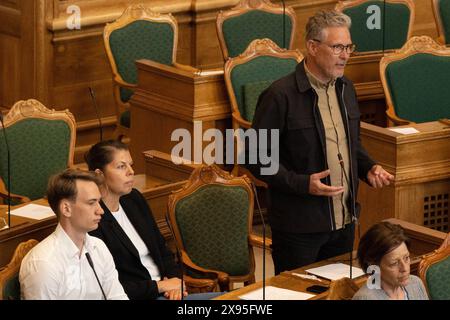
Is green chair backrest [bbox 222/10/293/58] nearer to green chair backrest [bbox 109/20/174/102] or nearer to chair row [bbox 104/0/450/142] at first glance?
chair row [bbox 104/0/450/142]

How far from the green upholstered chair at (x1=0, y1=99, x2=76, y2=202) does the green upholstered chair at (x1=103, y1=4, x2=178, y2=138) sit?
1.16 meters

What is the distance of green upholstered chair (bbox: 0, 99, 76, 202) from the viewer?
6.05 meters

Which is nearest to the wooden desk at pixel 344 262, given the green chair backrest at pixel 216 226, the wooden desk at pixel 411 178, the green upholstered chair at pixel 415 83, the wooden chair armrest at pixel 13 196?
the green chair backrest at pixel 216 226

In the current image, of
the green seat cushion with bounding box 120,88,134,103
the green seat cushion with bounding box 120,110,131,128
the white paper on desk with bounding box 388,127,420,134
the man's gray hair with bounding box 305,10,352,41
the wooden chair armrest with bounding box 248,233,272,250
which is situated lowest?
the wooden chair armrest with bounding box 248,233,272,250

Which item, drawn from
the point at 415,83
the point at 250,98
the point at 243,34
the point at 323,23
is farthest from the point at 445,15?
the point at 323,23

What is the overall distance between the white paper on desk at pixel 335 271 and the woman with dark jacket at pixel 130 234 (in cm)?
45

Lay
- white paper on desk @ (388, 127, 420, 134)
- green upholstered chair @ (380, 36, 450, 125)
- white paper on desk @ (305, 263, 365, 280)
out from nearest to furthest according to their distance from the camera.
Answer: white paper on desk @ (305, 263, 365, 280) → white paper on desk @ (388, 127, 420, 134) → green upholstered chair @ (380, 36, 450, 125)

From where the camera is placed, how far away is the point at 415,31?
9.47 m

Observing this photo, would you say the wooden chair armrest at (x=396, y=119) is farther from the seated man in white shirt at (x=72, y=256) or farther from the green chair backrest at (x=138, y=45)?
the seated man in white shirt at (x=72, y=256)

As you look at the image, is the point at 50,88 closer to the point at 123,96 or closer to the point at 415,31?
the point at 123,96

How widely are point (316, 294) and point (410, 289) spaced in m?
0.38

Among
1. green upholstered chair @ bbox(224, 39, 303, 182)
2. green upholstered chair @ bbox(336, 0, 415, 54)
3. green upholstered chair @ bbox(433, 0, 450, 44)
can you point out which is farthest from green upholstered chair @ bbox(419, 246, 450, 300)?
green upholstered chair @ bbox(433, 0, 450, 44)

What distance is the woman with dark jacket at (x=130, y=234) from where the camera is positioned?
15.8 feet

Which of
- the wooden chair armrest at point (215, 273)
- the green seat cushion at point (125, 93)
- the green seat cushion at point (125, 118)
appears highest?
the green seat cushion at point (125, 93)
